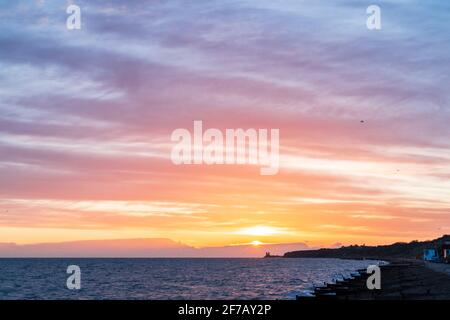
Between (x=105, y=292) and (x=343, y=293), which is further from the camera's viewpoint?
(x=105, y=292)

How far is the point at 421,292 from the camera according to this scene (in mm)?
60344

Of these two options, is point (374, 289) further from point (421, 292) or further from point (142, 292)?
point (142, 292)

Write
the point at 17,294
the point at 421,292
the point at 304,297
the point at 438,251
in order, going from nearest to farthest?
the point at 304,297 < the point at 421,292 < the point at 17,294 < the point at 438,251

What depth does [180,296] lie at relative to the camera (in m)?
85.2

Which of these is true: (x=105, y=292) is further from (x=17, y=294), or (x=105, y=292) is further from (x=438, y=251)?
(x=438, y=251)
